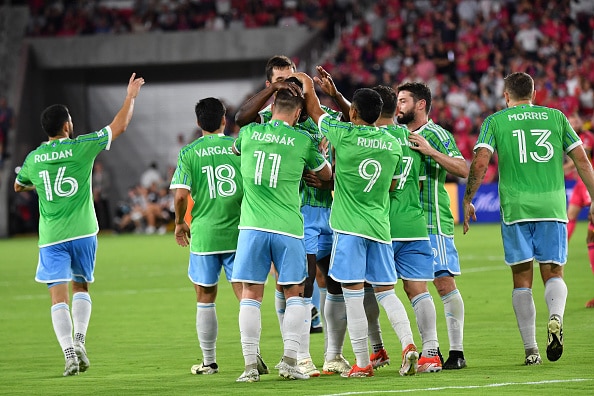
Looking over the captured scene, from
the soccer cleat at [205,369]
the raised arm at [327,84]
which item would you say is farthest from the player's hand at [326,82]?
the soccer cleat at [205,369]

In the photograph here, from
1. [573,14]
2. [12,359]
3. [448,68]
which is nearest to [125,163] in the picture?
[448,68]

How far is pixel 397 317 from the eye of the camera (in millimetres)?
8492

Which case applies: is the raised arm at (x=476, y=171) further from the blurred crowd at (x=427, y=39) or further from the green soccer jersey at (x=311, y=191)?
the blurred crowd at (x=427, y=39)

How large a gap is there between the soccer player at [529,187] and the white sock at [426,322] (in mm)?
812

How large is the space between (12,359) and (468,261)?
10743 millimetres

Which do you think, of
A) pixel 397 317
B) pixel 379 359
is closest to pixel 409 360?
pixel 397 317

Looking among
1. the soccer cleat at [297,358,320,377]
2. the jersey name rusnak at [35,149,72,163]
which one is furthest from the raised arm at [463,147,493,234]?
the jersey name rusnak at [35,149,72,163]

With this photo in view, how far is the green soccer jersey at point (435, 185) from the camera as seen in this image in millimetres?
9000

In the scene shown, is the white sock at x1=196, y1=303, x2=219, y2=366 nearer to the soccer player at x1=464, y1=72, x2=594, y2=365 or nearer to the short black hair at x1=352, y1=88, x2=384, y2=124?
the short black hair at x1=352, y1=88, x2=384, y2=124

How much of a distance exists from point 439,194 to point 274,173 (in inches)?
59.3

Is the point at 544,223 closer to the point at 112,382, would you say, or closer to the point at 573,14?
the point at 112,382

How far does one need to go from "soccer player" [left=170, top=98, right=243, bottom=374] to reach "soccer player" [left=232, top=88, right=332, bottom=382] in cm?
62

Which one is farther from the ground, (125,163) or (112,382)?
(125,163)

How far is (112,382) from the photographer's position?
29.2 feet
